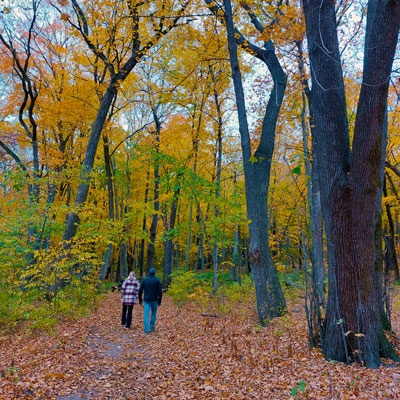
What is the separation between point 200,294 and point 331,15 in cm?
990

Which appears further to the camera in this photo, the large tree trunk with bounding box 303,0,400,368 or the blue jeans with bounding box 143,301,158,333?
the blue jeans with bounding box 143,301,158,333

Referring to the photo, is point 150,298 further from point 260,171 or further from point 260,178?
point 260,171

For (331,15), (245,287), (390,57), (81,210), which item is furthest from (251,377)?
(245,287)

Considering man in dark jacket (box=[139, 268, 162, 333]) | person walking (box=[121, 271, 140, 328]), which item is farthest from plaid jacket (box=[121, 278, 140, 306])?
man in dark jacket (box=[139, 268, 162, 333])

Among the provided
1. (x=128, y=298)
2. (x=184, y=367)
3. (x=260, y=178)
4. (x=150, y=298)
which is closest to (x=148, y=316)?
(x=150, y=298)

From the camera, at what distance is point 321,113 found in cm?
516

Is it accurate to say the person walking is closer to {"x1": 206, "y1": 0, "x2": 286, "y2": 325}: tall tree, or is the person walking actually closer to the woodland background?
the woodland background

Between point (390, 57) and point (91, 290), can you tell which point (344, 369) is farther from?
point (91, 290)

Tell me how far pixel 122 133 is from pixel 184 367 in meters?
15.9

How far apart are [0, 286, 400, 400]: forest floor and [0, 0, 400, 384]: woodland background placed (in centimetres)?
103

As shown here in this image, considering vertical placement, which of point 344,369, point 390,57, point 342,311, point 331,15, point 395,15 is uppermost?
point 331,15

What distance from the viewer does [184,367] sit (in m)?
5.57

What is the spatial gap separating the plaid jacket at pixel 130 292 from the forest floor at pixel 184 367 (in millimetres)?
835

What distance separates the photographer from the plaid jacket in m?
8.88
